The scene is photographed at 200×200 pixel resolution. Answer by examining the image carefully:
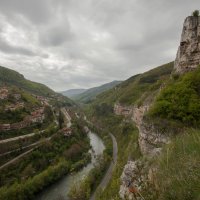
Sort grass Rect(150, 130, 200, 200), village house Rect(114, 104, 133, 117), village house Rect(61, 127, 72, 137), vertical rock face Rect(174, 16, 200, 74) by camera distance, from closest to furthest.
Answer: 1. grass Rect(150, 130, 200, 200)
2. vertical rock face Rect(174, 16, 200, 74)
3. village house Rect(61, 127, 72, 137)
4. village house Rect(114, 104, 133, 117)

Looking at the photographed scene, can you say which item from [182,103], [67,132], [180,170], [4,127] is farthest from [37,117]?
[180,170]

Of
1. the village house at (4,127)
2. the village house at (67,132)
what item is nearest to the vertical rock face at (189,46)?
the village house at (67,132)

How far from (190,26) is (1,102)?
45832mm

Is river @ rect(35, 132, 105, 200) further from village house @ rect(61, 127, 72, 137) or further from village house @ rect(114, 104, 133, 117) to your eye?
village house @ rect(114, 104, 133, 117)

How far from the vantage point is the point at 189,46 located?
84.5 ft

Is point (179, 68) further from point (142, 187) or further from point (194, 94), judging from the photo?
point (142, 187)

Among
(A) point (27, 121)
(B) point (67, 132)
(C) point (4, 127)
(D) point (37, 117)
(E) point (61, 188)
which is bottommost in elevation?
(E) point (61, 188)

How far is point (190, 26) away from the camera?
25.8m

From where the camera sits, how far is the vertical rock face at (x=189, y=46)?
25.0 meters

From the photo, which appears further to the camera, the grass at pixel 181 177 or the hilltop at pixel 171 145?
the hilltop at pixel 171 145

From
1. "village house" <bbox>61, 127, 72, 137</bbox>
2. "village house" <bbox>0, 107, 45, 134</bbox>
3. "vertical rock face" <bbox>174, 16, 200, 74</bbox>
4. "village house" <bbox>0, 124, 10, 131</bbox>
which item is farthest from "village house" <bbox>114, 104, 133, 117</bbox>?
"vertical rock face" <bbox>174, 16, 200, 74</bbox>

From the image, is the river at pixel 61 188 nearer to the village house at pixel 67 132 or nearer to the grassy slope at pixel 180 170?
the village house at pixel 67 132

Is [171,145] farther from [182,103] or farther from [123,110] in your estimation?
[123,110]

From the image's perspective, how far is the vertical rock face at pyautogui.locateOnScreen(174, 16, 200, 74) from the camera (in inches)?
982
